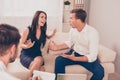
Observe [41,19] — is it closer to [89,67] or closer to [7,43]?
[89,67]

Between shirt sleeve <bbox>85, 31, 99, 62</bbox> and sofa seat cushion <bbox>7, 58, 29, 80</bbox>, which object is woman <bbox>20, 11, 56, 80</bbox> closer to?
sofa seat cushion <bbox>7, 58, 29, 80</bbox>

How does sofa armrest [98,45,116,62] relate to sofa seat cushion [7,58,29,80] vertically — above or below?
above

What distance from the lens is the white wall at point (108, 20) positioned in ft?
13.5

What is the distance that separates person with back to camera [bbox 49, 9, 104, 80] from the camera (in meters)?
3.05

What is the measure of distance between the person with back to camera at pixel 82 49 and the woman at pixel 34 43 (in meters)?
0.25

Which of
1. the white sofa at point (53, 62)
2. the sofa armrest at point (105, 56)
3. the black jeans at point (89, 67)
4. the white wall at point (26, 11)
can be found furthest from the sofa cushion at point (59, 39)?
the white wall at point (26, 11)

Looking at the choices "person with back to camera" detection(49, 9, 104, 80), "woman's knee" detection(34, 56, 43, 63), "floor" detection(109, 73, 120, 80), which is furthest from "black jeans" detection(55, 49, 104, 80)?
"floor" detection(109, 73, 120, 80)

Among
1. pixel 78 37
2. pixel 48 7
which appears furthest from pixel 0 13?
pixel 78 37

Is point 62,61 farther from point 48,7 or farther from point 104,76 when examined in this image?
point 48,7

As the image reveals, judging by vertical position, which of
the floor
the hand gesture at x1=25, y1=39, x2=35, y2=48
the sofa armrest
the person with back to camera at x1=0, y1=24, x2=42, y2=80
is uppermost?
the person with back to camera at x1=0, y1=24, x2=42, y2=80

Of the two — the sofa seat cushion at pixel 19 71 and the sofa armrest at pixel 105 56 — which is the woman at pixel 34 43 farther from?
the sofa armrest at pixel 105 56

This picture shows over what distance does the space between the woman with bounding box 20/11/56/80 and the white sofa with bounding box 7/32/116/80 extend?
0.31 feet

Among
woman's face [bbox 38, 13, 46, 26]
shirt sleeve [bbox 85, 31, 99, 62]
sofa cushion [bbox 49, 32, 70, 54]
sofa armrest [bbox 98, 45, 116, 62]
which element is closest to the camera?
shirt sleeve [bbox 85, 31, 99, 62]

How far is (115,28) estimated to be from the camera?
4.15m
